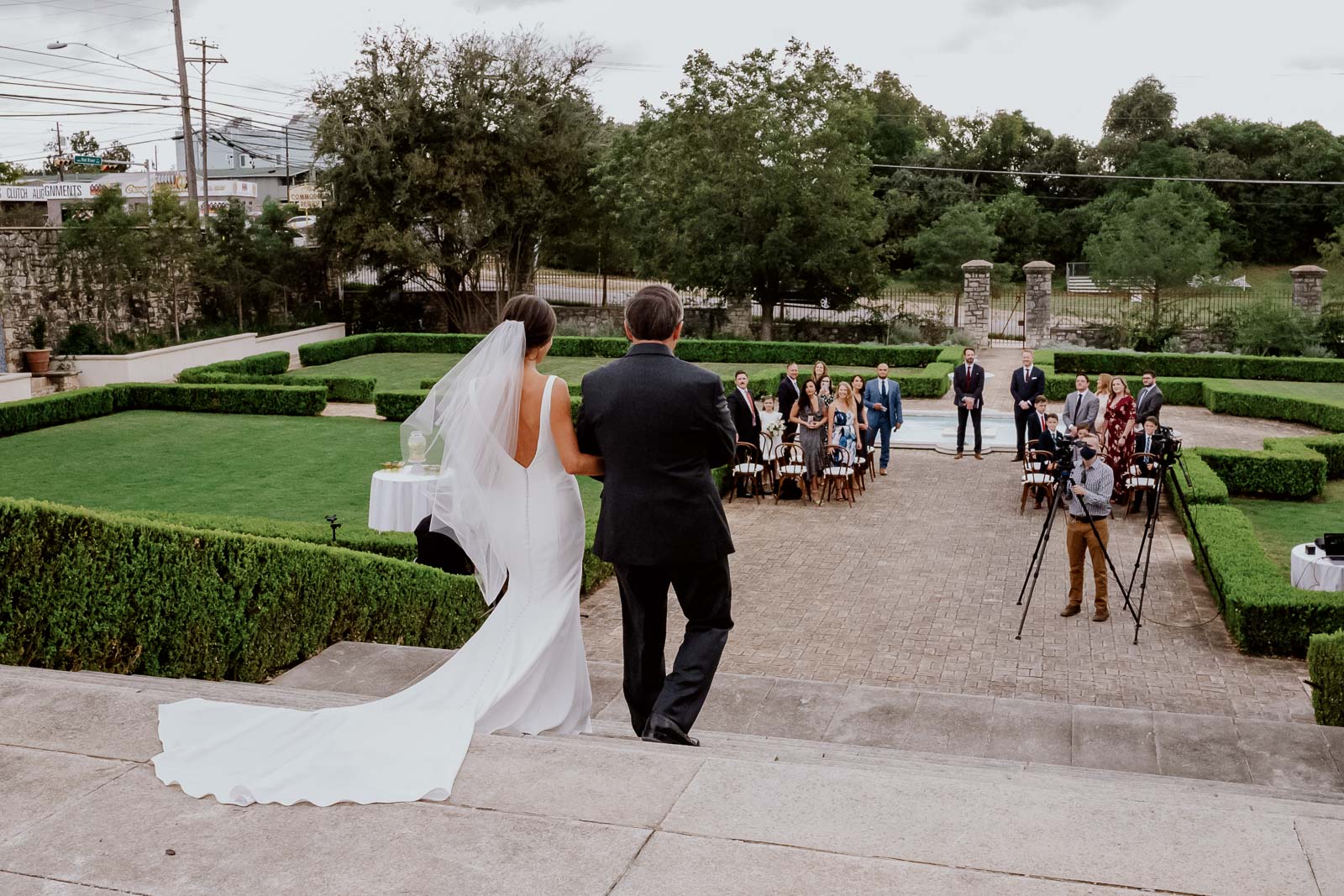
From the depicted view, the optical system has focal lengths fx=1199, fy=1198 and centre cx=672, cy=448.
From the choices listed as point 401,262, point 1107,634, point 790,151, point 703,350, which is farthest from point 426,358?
point 1107,634

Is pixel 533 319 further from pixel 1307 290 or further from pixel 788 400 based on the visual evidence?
pixel 1307 290

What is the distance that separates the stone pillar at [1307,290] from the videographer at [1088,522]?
83.0ft

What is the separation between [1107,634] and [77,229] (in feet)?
83.0

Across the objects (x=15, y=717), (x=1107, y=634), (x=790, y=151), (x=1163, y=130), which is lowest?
(x=1107, y=634)

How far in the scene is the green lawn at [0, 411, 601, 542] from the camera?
12789 mm

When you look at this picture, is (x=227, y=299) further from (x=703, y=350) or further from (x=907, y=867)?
(x=907, y=867)

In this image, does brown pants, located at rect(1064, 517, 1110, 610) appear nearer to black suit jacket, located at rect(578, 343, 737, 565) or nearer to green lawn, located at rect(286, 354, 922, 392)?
black suit jacket, located at rect(578, 343, 737, 565)

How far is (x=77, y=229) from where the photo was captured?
26875 millimetres

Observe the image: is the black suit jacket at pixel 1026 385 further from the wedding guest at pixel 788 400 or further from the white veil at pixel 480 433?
the white veil at pixel 480 433

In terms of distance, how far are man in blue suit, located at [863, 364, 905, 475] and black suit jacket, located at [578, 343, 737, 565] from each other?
11.3 metres

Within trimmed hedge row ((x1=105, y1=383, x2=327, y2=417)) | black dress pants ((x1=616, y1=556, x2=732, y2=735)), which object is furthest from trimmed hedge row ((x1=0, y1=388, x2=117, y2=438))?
black dress pants ((x1=616, y1=556, x2=732, y2=735))

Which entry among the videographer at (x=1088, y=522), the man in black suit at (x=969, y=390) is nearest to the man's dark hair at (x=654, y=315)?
the videographer at (x=1088, y=522)

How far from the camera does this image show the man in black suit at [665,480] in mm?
3752

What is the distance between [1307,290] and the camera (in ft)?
101
